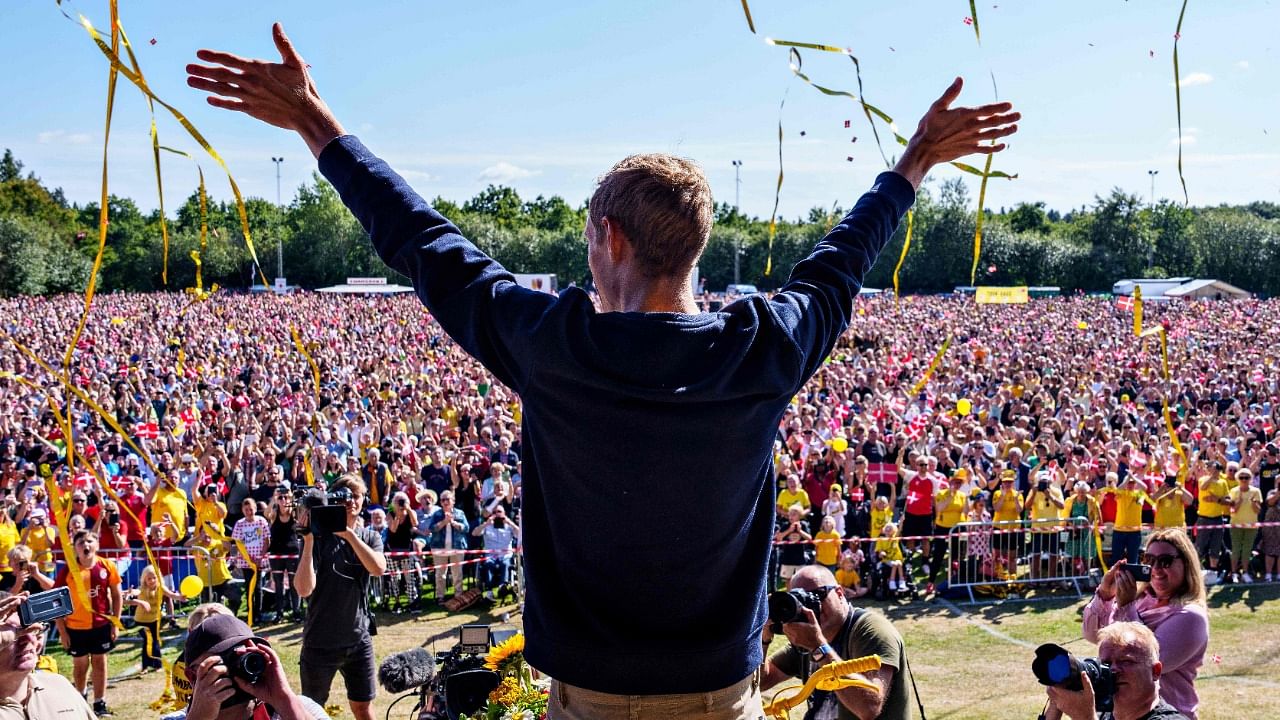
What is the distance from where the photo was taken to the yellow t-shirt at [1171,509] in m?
12.3

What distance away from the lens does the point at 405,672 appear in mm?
6230

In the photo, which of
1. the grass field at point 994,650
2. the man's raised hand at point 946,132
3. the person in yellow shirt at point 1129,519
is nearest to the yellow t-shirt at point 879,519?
the grass field at point 994,650

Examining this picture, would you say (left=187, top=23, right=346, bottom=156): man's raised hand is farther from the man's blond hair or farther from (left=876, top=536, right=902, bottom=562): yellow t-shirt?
(left=876, top=536, right=902, bottom=562): yellow t-shirt

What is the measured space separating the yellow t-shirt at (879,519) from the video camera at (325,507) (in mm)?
7555

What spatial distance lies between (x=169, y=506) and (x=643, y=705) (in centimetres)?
1205

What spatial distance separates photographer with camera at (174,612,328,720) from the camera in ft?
9.93

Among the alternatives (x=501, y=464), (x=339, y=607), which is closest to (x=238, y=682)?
(x=339, y=607)

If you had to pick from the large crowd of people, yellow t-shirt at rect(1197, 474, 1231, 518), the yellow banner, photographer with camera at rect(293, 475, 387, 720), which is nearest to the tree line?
the yellow banner

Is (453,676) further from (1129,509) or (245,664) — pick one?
(1129,509)

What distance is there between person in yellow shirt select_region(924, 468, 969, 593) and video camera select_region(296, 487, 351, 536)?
7.99 m

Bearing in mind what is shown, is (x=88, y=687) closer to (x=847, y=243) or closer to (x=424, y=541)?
(x=424, y=541)

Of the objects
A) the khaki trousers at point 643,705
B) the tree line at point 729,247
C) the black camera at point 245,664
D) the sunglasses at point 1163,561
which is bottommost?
the sunglasses at point 1163,561

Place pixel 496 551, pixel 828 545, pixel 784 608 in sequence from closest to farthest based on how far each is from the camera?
pixel 784 608, pixel 828 545, pixel 496 551

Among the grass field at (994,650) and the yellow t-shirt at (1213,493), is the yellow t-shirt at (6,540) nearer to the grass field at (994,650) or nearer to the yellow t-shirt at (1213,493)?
the grass field at (994,650)
